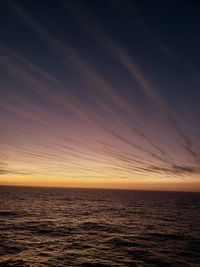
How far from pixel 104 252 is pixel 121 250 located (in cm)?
196

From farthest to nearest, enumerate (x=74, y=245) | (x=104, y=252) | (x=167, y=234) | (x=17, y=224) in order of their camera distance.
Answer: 1. (x=17, y=224)
2. (x=167, y=234)
3. (x=74, y=245)
4. (x=104, y=252)

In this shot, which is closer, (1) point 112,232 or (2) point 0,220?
(1) point 112,232

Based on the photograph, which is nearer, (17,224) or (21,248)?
(21,248)

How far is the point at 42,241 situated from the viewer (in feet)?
80.8

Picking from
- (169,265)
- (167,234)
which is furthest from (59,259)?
(167,234)

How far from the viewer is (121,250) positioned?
22625 millimetres

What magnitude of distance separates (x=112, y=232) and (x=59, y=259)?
12957mm

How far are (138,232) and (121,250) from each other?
31.9 feet

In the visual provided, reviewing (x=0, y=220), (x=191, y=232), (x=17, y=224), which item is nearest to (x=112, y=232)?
(x=191, y=232)

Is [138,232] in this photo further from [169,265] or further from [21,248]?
[21,248]

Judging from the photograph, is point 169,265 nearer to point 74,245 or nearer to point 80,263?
point 80,263

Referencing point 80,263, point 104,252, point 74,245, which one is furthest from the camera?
point 74,245

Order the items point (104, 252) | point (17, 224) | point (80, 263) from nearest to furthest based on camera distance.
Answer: point (80, 263) → point (104, 252) → point (17, 224)

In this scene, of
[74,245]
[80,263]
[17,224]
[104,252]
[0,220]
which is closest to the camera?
[80,263]
